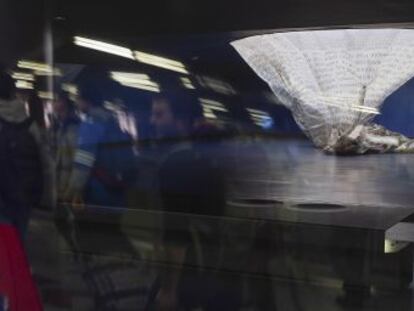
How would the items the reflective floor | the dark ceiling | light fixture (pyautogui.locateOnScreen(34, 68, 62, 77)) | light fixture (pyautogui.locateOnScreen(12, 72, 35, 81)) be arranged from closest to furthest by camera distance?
the dark ceiling → the reflective floor → light fixture (pyautogui.locateOnScreen(12, 72, 35, 81)) → light fixture (pyautogui.locateOnScreen(34, 68, 62, 77))

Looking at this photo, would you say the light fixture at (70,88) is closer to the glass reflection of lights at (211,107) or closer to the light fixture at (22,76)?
the light fixture at (22,76)

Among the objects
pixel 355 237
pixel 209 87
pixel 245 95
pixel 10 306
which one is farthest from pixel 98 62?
pixel 10 306

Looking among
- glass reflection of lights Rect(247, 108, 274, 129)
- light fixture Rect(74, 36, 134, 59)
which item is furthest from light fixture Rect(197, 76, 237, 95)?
light fixture Rect(74, 36, 134, 59)

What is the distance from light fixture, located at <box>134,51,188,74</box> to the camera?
3.37m

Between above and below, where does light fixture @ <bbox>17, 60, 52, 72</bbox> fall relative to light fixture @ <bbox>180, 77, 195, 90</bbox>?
above

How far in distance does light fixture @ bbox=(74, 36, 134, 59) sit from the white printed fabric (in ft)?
2.38

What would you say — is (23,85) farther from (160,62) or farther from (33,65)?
(160,62)

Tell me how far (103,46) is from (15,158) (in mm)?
958

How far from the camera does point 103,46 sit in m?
3.50

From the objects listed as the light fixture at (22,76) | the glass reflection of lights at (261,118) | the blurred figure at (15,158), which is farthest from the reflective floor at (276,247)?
the light fixture at (22,76)

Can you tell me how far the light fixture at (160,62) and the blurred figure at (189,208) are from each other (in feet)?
0.51

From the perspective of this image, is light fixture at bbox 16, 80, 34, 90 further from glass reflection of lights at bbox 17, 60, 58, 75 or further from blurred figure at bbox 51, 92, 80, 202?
blurred figure at bbox 51, 92, 80, 202

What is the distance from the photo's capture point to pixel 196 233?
358cm

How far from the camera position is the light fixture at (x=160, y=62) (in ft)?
11.1
